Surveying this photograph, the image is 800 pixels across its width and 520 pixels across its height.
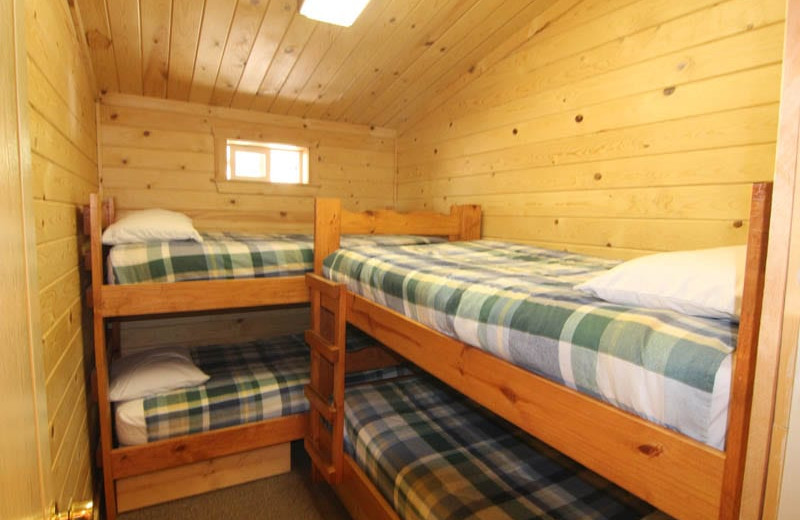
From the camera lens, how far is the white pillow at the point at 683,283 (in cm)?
75

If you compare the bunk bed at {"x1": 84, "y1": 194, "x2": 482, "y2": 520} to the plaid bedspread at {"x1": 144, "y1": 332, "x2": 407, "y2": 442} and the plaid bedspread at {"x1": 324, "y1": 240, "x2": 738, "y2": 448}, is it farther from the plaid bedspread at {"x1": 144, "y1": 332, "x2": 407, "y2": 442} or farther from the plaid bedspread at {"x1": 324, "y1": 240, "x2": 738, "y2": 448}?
the plaid bedspread at {"x1": 324, "y1": 240, "x2": 738, "y2": 448}

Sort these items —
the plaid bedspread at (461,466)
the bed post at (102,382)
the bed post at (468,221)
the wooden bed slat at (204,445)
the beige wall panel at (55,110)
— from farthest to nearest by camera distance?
the bed post at (468,221) < the wooden bed slat at (204,445) < the bed post at (102,382) < the plaid bedspread at (461,466) < the beige wall panel at (55,110)

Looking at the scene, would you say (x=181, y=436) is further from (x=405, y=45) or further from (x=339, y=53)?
(x=405, y=45)

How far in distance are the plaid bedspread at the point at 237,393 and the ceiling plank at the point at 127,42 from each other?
1.61m

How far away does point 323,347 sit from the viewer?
6.11 feet

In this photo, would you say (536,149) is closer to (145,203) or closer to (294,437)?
(294,437)

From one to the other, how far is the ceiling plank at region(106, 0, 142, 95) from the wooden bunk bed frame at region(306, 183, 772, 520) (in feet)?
5.31

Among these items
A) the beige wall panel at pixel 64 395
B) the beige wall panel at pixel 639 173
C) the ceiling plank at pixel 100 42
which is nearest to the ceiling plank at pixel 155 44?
the ceiling plank at pixel 100 42

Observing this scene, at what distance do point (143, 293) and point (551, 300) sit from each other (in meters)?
1.63

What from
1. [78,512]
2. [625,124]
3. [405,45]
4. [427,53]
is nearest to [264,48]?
[405,45]


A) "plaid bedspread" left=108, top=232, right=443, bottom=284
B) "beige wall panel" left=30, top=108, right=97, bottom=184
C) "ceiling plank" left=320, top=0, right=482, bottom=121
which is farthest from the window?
"plaid bedspread" left=108, top=232, right=443, bottom=284

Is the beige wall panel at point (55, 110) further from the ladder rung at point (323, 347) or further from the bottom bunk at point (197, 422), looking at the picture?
the ladder rung at point (323, 347)

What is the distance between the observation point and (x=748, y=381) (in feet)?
1.87

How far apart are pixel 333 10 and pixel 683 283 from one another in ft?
5.84
